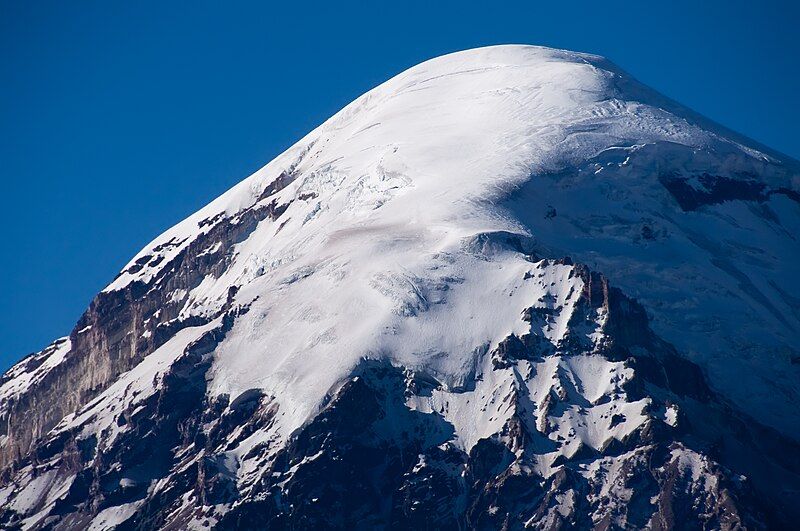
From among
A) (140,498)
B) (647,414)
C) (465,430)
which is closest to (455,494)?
(465,430)

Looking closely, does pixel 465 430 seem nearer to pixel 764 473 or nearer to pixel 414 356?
pixel 414 356

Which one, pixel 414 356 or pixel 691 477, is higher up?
pixel 414 356

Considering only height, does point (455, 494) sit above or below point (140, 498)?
below

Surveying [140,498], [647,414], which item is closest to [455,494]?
[647,414]

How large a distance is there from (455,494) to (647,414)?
69.5ft

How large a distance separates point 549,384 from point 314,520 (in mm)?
28828

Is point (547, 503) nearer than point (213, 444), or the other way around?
point (547, 503)

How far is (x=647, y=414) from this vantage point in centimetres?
18775

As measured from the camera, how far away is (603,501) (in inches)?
7131

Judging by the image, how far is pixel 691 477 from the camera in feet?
596

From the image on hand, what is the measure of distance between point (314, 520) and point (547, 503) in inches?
916

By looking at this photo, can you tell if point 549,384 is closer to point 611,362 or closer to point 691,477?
point 611,362

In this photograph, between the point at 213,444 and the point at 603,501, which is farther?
the point at 213,444

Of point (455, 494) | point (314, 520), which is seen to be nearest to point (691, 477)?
point (455, 494)
